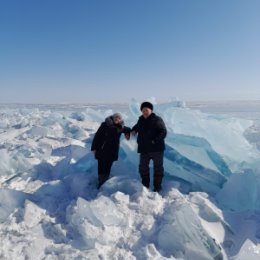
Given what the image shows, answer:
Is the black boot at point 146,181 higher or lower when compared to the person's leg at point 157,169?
lower

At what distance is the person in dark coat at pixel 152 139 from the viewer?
161 inches

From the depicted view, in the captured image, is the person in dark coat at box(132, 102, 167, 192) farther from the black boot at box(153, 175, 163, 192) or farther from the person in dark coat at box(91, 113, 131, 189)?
the person in dark coat at box(91, 113, 131, 189)

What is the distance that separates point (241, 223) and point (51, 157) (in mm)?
4208

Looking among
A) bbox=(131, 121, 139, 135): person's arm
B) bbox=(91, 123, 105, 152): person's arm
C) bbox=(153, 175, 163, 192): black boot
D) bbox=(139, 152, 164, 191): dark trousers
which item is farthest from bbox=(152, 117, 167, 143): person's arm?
bbox=(91, 123, 105, 152): person's arm

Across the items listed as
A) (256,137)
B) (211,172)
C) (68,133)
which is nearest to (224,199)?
(211,172)

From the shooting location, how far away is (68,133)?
35.4 ft

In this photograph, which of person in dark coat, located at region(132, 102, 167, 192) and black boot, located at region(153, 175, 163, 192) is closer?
person in dark coat, located at region(132, 102, 167, 192)

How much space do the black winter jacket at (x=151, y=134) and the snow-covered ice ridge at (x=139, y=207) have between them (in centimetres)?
49

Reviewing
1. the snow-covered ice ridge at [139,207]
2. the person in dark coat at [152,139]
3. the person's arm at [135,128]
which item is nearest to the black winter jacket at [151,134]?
the person in dark coat at [152,139]

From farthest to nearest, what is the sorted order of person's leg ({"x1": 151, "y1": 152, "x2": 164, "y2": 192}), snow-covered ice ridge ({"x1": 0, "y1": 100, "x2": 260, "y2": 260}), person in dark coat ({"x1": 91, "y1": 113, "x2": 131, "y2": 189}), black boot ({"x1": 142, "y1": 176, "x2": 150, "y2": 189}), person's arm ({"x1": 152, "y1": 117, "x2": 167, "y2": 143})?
person in dark coat ({"x1": 91, "y1": 113, "x2": 131, "y2": 189}), black boot ({"x1": 142, "y1": 176, "x2": 150, "y2": 189}), person's leg ({"x1": 151, "y1": 152, "x2": 164, "y2": 192}), person's arm ({"x1": 152, "y1": 117, "x2": 167, "y2": 143}), snow-covered ice ridge ({"x1": 0, "y1": 100, "x2": 260, "y2": 260})

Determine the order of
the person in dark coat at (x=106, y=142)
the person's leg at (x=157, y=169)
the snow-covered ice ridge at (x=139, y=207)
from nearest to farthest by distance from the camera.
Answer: the snow-covered ice ridge at (x=139, y=207) → the person's leg at (x=157, y=169) → the person in dark coat at (x=106, y=142)

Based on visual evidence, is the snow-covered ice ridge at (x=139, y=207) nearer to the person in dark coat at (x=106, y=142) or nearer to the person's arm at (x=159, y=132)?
the person in dark coat at (x=106, y=142)

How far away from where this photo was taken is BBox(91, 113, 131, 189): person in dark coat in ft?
14.5

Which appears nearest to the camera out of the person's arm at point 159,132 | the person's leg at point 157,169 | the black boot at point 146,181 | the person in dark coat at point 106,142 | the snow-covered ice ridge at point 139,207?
the snow-covered ice ridge at point 139,207
